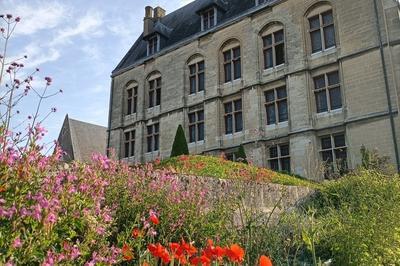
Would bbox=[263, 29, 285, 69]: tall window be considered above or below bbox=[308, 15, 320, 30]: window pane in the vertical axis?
below

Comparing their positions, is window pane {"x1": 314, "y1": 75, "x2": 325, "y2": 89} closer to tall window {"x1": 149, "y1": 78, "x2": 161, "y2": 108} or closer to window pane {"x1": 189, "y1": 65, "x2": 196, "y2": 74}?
window pane {"x1": 189, "y1": 65, "x2": 196, "y2": 74}

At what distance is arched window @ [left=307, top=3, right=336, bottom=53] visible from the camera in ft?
48.3

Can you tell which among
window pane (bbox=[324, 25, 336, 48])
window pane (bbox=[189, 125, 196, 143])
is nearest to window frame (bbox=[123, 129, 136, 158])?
window pane (bbox=[189, 125, 196, 143])

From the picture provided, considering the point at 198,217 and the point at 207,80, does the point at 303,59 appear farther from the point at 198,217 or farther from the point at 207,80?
the point at 198,217

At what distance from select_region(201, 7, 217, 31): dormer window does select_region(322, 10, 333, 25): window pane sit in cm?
598

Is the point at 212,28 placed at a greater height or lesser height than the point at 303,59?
greater

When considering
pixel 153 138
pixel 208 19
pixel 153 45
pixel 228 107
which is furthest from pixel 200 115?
pixel 153 45

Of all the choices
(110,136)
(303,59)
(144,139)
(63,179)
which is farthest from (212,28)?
(63,179)

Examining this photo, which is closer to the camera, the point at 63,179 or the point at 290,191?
the point at 63,179

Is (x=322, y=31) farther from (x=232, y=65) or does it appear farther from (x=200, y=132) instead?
(x=200, y=132)

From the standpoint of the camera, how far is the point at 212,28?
18.5 meters

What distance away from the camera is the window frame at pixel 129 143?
2136cm

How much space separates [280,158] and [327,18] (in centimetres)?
611

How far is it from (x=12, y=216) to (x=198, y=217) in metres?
2.44
